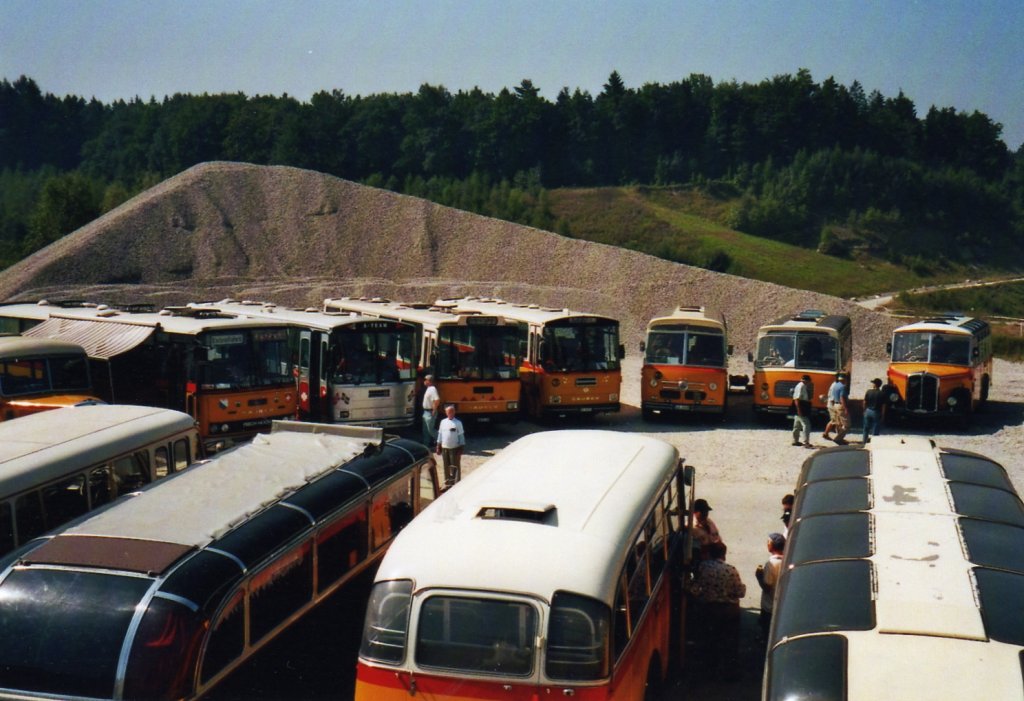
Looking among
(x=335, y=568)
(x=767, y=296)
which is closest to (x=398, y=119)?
(x=767, y=296)

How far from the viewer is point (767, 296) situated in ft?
153

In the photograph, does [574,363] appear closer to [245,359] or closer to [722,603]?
[245,359]

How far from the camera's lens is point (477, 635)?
23.2 feet

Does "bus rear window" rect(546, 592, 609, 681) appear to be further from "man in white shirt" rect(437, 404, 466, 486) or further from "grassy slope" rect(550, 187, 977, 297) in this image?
"grassy slope" rect(550, 187, 977, 297)

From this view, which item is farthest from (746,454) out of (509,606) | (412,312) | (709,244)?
(709,244)

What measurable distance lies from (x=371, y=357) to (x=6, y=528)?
42.1ft

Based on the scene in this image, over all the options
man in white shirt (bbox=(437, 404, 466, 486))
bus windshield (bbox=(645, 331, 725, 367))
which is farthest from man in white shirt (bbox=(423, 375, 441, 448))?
bus windshield (bbox=(645, 331, 725, 367))

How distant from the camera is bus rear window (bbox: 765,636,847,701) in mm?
6074

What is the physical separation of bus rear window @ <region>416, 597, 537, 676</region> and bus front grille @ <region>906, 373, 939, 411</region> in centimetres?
2124

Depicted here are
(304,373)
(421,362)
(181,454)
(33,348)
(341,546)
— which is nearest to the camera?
(341,546)

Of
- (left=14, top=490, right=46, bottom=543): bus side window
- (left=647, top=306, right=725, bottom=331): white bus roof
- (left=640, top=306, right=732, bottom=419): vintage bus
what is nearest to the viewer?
(left=14, top=490, right=46, bottom=543): bus side window

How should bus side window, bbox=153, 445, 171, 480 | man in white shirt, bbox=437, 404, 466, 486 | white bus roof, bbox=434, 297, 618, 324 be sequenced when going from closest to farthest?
bus side window, bbox=153, 445, 171, 480 < man in white shirt, bbox=437, 404, 466, 486 < white bus roof, bbox=434, 297, 618, 324

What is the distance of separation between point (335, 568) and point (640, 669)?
10.1 ft

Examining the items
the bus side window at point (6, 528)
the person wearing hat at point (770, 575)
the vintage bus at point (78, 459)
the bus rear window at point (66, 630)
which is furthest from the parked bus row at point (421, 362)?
the person wearing hat at point (770, 575)
